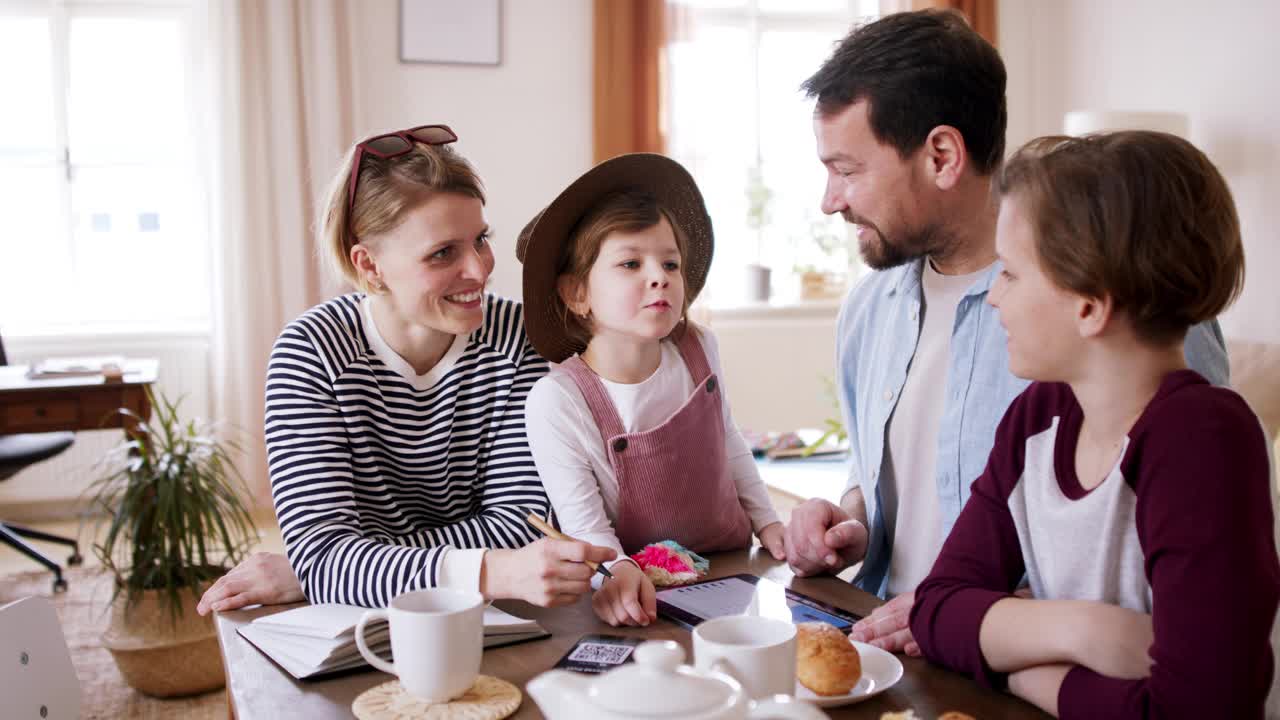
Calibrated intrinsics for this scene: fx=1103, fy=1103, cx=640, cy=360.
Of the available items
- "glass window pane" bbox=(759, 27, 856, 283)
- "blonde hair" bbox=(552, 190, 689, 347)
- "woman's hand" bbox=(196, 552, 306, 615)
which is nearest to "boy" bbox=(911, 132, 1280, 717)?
"blonde hair" bbox=(552, 190, 689, 347)

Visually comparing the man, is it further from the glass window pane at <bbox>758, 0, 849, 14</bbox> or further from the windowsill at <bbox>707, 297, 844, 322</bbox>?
the glass window pane at <bbox>758, 0, 849, 14</bbox>

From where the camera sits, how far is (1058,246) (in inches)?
38.8

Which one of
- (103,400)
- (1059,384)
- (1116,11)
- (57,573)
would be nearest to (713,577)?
(1059,384)

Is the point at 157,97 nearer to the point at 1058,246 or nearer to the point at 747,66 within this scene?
the point at 747,66

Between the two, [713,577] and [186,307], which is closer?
[713,577]

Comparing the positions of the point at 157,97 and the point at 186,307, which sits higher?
the point at 157,97

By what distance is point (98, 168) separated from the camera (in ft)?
16.7

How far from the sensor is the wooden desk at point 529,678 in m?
0.98

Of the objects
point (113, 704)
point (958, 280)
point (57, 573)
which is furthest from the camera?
point (57, 573)

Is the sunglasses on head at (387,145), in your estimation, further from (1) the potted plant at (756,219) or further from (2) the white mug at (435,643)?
(1) the potted plant at (756,219)

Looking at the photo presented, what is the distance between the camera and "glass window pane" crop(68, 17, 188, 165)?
501 cm

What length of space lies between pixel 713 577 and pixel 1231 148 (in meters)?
4.38

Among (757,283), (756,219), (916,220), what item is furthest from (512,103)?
(916,220)

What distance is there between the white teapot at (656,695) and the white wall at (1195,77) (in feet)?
15.7
